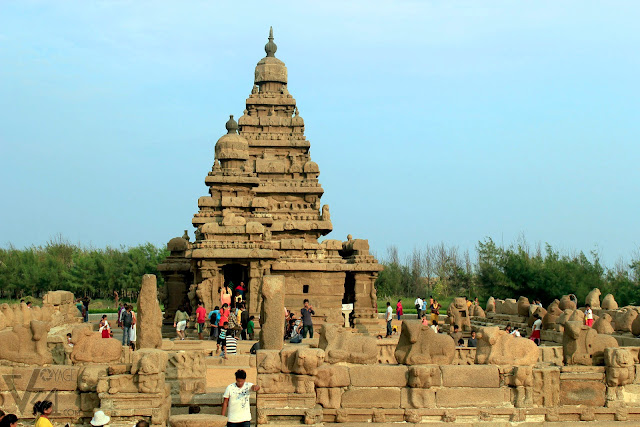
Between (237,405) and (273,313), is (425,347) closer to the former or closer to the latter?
(237,405)

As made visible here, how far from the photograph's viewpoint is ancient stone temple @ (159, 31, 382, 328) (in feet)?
88.0

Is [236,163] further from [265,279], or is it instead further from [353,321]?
[265,279]

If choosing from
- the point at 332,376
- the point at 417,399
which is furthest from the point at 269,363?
the point at 417,399

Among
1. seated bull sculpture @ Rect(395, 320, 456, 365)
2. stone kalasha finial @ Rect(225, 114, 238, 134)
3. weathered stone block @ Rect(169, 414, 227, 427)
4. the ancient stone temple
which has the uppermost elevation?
stone kalasha finial @ Rect(225, 114, 238, 134)

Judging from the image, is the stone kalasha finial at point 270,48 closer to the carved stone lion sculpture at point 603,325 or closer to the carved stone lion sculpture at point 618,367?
the carved stone lion sculpture at point 603,325

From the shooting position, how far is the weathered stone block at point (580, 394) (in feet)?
42.3

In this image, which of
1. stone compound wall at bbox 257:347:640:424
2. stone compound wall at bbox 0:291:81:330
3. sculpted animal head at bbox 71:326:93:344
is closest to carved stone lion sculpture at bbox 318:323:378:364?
stone compound wall at bbox 257:347:640:424

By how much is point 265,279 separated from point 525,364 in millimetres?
6135

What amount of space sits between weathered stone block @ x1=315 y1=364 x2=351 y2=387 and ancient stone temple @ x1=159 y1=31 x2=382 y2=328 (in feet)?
46.8

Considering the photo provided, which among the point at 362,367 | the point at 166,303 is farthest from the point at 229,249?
the point at 362,367

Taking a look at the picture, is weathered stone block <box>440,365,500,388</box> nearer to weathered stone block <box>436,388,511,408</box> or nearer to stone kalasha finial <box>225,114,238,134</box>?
weathered stone block <box>436,388,511,408</box>

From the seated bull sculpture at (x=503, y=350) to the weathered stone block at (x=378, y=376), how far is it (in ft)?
5.13

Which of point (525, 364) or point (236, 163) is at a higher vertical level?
point (236, 163)

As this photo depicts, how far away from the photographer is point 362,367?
12.5 meters
